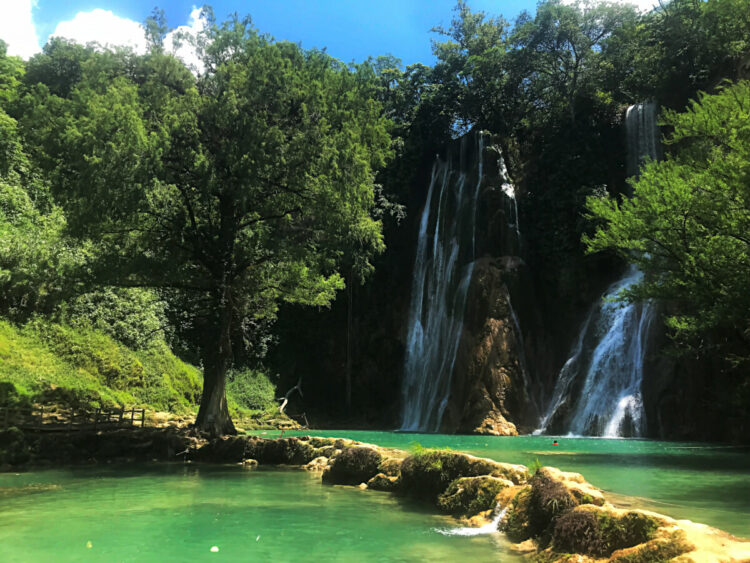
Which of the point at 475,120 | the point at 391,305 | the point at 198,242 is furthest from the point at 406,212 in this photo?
the point at 198,242

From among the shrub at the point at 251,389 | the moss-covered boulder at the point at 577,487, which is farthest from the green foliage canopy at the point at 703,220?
the shrub at the point at 251,389

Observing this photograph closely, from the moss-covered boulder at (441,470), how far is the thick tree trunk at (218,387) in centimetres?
831

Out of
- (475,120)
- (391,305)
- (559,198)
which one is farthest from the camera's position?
(475,120)

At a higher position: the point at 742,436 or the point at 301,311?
the point at 301,311

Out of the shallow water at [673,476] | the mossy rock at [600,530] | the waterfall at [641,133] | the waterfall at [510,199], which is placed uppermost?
the waterfall at [641,133]

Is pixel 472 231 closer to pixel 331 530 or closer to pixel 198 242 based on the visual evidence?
pixel 198 242

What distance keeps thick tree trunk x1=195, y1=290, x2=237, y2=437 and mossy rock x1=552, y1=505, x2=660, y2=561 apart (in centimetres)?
1223

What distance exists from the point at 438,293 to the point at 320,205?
17569mm

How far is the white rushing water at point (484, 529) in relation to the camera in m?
6.27

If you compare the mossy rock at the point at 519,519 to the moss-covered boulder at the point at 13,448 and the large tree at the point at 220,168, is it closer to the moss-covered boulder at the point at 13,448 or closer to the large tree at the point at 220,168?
the large tree at the point at 220,168

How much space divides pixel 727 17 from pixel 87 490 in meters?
30.9

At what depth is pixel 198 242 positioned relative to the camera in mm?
16031

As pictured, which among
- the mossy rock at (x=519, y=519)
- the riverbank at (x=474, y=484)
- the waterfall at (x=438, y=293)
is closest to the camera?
the riverbank at (x=474, y=484)

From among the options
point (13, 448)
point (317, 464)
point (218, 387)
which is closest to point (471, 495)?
point (317, 464)
